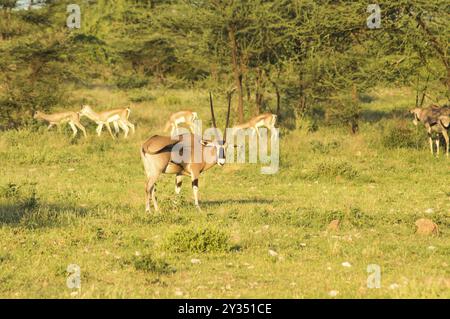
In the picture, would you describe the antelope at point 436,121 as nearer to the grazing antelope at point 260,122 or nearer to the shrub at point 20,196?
the grazing antelope at point 260,122

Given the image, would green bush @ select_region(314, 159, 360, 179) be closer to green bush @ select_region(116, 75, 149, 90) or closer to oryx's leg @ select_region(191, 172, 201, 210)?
oryx's leg @ select_region(191, 172, 201, 210)

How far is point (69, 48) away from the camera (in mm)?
23203

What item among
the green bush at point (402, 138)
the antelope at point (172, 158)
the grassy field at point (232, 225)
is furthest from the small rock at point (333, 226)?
the green bush at point (402, 138)

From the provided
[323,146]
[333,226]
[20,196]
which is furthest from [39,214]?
[323,146]

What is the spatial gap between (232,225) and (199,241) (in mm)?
1566

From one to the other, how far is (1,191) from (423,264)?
24.0 ft

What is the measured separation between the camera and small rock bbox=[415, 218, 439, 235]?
9383 mm

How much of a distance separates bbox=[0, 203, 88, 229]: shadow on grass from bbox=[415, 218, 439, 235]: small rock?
4654 millimetres

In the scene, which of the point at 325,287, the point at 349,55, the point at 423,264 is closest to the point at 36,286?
the point at 325,287

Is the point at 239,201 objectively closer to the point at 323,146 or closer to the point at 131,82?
the point at 323,146

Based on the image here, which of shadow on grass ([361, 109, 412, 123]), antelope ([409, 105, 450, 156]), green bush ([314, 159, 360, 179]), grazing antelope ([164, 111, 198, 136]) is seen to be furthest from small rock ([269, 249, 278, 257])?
shadow on grass ([361, 109, 412, 123])

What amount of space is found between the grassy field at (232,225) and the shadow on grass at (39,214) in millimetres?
19

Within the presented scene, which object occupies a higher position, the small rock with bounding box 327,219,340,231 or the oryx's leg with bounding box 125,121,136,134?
the oryx's leg with bounding box 125,121,136,134

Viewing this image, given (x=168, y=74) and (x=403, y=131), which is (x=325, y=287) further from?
(x=168, y=74)
